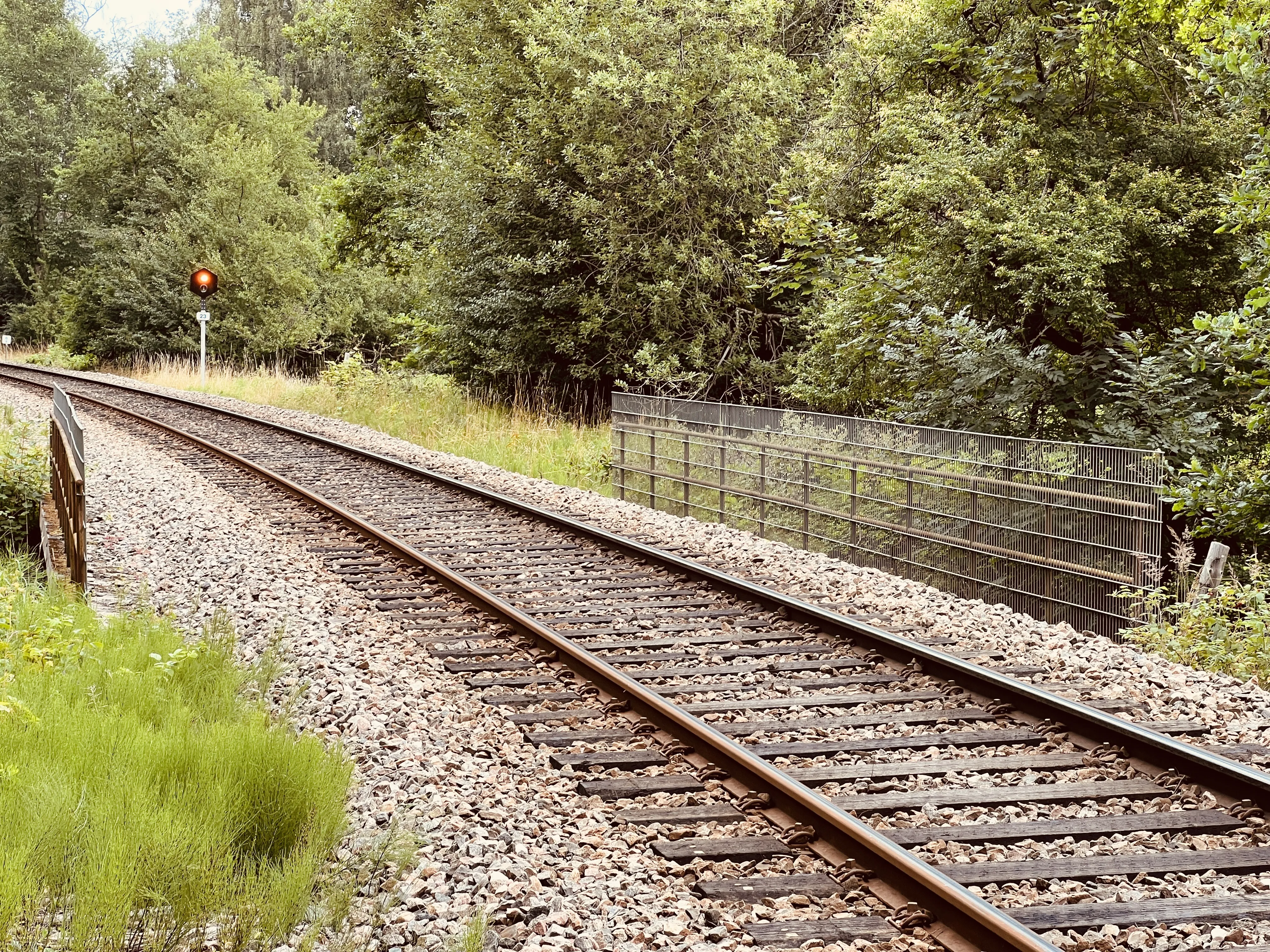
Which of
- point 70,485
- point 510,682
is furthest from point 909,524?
point 70,485

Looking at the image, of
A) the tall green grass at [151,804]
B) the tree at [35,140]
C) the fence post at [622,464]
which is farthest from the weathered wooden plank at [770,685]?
the tree at [35,140]

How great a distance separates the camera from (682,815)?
4805 millimetres

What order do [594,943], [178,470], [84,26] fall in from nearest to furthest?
[594,943], [178,470], [84,26]

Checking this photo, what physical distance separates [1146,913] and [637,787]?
6.67 feet

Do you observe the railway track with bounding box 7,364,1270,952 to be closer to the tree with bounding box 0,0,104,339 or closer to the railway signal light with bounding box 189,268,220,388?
the railway signal light with bounding box 189,268,220,388

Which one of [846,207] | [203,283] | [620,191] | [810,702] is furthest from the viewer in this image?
[203,283]

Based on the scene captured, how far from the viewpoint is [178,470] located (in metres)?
15.3

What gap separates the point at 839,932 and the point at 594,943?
763 mm

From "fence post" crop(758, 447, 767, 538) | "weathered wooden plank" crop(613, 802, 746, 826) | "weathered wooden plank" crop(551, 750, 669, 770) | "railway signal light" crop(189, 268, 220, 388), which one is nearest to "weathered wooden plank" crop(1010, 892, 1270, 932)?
"weathered wooden plank" crop(613, 802, 746, 826)

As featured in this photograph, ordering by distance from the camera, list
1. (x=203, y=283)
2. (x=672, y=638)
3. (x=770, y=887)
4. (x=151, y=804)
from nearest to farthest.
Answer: (x=770, y=887)
(x=151, y=804)
(x=672, y=638)
(x=203, y=283)

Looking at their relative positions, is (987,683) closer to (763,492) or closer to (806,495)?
(806,495)

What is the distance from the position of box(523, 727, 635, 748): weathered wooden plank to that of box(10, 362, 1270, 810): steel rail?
1881 mm

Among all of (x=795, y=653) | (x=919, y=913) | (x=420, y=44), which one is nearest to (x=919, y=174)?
(x=795, y=653)

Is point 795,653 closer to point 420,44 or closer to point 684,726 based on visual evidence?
point 684,726
